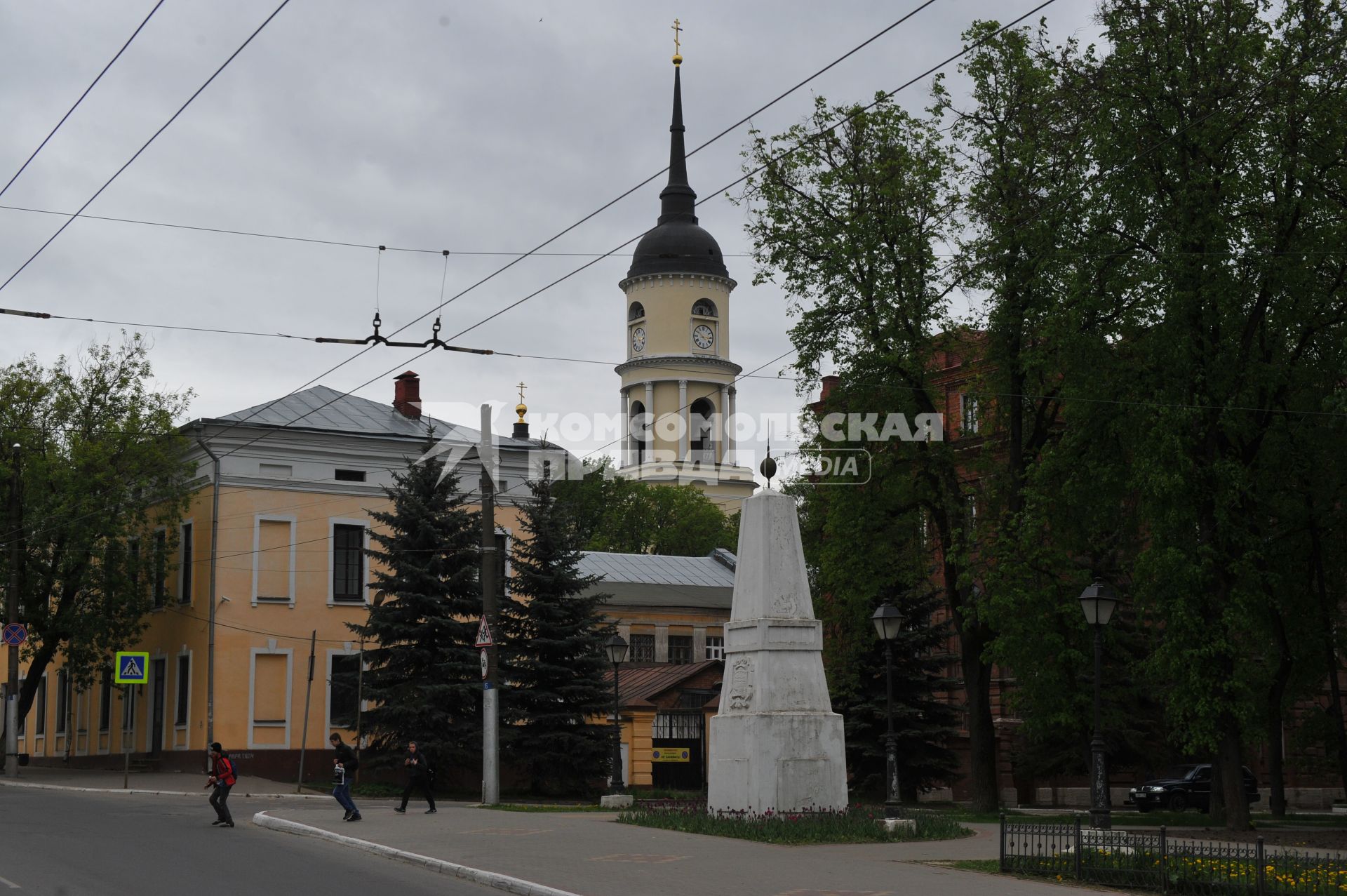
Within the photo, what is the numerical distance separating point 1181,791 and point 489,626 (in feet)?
65.3

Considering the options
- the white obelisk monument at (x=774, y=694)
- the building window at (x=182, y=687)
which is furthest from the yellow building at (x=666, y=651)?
the white obelisk monument at (x=774, y=694)

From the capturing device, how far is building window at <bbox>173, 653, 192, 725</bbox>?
41.0 m

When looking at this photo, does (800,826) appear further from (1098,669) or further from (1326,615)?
(1326,615)

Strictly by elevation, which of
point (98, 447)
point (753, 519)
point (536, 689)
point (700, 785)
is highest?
point (98, 447)

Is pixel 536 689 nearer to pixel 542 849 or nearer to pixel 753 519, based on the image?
pixel 753 519

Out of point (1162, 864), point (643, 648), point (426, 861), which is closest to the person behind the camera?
point (1162, 864)

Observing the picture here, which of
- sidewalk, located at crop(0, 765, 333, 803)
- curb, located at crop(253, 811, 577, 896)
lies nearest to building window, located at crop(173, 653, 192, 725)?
sidewalk, located at crop(0, 765, 333, 803)

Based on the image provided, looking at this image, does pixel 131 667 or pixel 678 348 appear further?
pixel 678 348

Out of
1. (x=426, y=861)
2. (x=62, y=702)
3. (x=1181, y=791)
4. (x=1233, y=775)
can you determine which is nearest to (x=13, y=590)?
(x=62, y=702)

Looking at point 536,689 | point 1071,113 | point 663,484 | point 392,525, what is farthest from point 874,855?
point 663,484

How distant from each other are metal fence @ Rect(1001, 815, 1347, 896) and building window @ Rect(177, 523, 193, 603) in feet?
99.5

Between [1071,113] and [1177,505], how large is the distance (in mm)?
8302

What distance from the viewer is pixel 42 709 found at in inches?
2015

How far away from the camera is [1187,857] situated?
14.5 m
